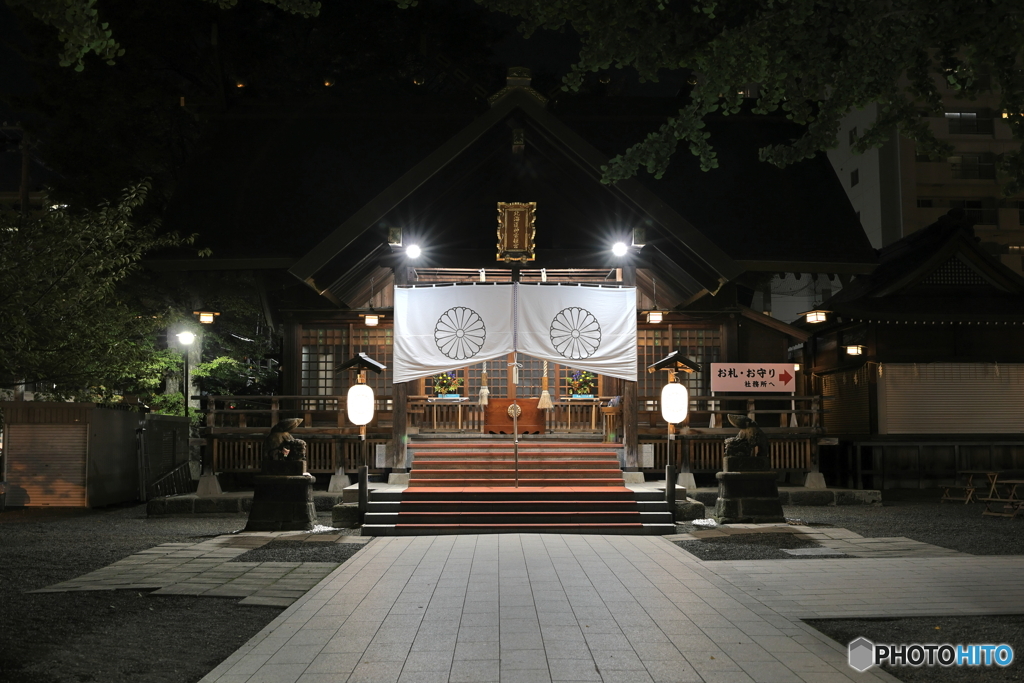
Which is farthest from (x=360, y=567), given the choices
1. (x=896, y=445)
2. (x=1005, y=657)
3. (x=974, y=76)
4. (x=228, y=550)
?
(x=896, y=445)

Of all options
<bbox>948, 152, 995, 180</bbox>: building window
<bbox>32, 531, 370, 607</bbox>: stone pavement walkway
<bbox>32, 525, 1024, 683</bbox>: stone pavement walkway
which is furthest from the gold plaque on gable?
<bbox>948, 152, 995, 180</bbox>: building window

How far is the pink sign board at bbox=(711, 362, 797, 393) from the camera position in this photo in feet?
57.9

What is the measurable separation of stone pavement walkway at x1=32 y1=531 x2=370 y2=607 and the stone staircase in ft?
9.16

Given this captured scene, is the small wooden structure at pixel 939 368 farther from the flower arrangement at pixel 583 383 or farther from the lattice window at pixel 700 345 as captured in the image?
the flower arrangement at pixel 583 383

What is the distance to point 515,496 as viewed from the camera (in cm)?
1417

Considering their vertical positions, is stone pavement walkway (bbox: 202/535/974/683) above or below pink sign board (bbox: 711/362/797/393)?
below

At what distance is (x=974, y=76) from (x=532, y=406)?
1183cm

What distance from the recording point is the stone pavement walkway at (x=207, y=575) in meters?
8.40

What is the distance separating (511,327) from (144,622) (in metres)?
9.34

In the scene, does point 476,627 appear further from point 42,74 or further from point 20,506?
point 42,74

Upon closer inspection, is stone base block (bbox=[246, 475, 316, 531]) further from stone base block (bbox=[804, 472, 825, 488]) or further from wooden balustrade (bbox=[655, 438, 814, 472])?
stone base block (bbox=[804, 472, 825, 488])

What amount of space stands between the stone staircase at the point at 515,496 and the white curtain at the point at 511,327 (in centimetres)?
167

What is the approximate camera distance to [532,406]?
17828mm

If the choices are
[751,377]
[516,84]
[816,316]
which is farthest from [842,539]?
[516,84]
